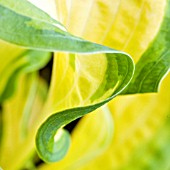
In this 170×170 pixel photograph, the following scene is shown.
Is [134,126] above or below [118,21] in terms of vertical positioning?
below

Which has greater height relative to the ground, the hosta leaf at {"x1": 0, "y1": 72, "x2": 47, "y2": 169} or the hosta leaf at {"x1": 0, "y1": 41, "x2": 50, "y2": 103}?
the hosta leaf at {"x1": 0, "y1": 41, "x2": 50, "y2": 103}

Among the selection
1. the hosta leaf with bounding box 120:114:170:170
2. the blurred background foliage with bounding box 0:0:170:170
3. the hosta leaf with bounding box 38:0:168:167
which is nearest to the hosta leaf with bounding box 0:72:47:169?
the blurred background foliage with bounding box 0:0:170:170

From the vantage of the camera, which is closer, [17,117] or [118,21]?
[118,21]

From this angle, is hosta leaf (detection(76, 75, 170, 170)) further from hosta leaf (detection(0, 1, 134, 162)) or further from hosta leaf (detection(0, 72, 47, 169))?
hosta leaf (detection(0, 1, 134, 162))

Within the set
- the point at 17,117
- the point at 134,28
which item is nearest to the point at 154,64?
the point at 134,28

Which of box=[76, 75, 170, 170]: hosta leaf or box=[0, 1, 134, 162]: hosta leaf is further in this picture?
box=[76, 75, 170, 170]: hosta leaf

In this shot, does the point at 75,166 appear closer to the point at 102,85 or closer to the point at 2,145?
the point at 2,145

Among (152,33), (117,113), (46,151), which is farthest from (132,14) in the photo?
(117,113)

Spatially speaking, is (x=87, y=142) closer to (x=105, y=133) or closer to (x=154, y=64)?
(x=105, y=133)
